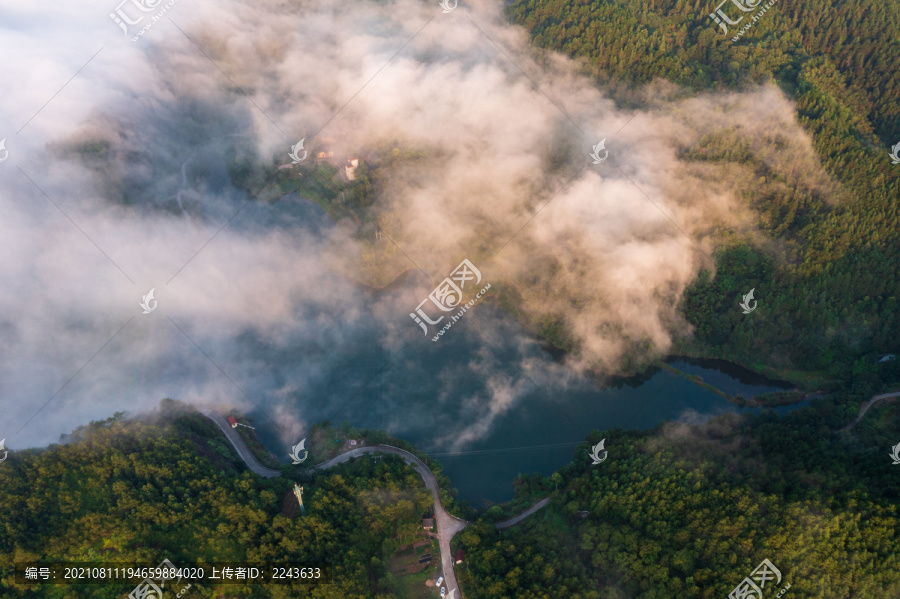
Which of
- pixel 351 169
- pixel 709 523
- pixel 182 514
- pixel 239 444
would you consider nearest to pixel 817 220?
pixel 709 523

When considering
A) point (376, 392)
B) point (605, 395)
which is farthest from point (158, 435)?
point (605, 395)

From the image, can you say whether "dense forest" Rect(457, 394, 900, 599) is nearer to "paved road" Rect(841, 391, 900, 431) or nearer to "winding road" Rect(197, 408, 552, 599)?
"winding road" Rect(197, 408, 552, 599)

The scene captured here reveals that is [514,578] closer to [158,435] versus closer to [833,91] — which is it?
[158,435]

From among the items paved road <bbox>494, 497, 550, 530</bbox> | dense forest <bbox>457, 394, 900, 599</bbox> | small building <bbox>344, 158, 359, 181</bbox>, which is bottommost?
dense forest <bbox>457, 394, 900, 599</bbox>

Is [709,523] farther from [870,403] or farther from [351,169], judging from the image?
[351,169]

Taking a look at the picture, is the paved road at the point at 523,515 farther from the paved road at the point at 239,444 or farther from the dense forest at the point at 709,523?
the paved road at the point at 239,444

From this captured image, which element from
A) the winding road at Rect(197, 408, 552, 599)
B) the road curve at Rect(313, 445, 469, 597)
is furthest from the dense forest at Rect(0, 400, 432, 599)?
the winding road at Rect(197, 408, 552, 599)

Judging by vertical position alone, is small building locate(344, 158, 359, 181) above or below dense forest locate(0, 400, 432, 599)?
above
